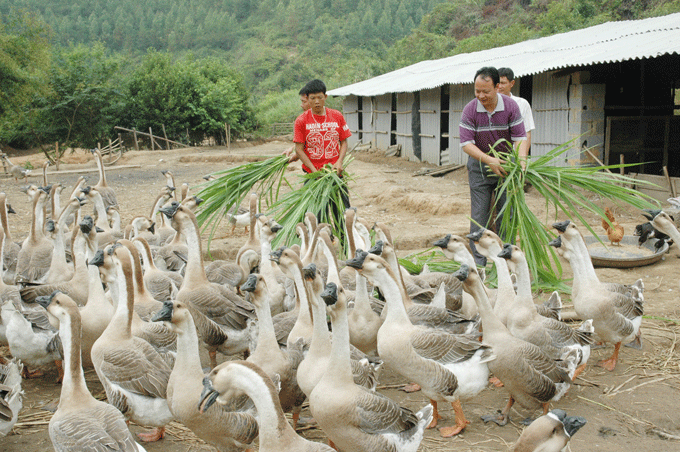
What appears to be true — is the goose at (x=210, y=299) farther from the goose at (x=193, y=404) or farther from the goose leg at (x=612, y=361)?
the goose leg at (x=612, y=361)

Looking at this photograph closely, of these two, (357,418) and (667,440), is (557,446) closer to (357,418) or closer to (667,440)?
(357,418)

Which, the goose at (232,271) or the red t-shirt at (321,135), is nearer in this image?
the goose at (232,271)

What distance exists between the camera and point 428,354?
168 inches

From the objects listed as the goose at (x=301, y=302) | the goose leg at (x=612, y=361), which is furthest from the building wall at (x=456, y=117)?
the goose at (x=301, y=302)

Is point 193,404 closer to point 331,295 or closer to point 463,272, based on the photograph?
point 331,295

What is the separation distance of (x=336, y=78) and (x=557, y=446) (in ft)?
177

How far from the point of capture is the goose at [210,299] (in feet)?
17.8

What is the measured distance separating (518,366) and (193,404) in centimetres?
238

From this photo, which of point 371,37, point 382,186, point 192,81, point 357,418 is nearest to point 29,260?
point 357,418

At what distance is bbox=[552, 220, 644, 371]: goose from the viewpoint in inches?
200

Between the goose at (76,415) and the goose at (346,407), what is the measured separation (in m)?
1.26

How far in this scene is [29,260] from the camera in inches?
296

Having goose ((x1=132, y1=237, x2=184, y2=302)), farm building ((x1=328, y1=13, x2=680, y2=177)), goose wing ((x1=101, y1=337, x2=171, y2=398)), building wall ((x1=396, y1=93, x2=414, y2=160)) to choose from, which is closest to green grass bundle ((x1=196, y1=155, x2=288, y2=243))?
goose ((x1=132, y1=237, x2=184, y2=302))

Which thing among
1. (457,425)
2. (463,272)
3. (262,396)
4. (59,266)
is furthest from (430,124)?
(262,396)
